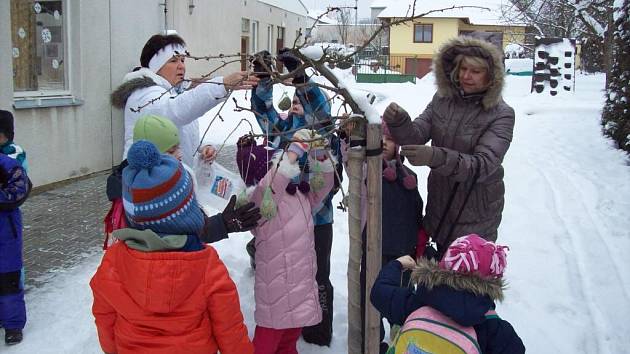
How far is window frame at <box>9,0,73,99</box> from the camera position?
23.8 feet

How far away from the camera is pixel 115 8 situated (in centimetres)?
869

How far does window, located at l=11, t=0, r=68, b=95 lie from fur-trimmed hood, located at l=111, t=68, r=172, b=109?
15.1 feet

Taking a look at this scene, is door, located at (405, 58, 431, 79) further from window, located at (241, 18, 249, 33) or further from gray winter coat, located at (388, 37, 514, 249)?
gray winter coat, located at (388, 37, 514, 249)

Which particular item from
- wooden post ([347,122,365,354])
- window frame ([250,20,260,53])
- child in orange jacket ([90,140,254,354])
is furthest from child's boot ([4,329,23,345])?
window frame ([250,20,260,53])

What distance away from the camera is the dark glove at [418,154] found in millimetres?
2420

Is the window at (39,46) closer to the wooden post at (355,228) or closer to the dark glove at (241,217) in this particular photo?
the dark glove at (241,217)

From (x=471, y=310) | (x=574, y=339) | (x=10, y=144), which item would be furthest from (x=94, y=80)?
(x=471, y=310)

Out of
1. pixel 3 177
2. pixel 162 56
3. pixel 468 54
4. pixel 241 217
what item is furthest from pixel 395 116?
pixel 3 177

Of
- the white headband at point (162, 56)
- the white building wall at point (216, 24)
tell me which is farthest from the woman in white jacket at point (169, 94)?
the white building wall at point (216, 24)

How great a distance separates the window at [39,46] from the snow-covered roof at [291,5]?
1527cm

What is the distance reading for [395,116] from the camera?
8.93 feet

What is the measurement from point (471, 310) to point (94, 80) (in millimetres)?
7660

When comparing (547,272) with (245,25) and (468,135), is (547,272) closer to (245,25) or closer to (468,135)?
(468,135)

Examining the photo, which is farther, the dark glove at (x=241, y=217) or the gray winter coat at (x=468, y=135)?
the dark glove at (x=241, y=217)
